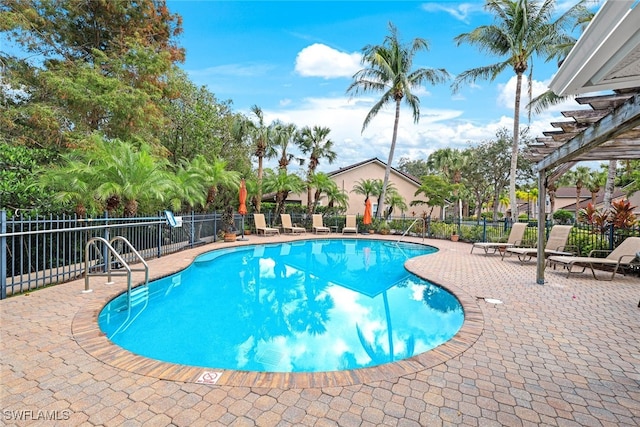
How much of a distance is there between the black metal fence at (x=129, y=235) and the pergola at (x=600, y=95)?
444cm

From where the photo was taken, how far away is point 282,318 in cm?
641

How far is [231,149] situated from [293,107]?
16.6 feet

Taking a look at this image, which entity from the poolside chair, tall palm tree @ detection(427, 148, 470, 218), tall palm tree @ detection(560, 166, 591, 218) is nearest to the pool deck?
the poolside chair

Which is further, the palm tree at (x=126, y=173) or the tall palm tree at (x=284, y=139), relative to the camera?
the tall palm tree at (x=284, y=139)

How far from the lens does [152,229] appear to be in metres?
11.5

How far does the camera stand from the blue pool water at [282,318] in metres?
4.73

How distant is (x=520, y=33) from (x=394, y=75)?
23.0ft

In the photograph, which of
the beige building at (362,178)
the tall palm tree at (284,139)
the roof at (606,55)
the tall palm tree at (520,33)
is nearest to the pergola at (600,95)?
the roof at (606,55)

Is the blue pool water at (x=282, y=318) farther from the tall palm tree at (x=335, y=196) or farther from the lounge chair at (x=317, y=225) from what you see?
the tall palm tree at (x=335, y=196)

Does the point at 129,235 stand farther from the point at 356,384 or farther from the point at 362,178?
the point at 362,178

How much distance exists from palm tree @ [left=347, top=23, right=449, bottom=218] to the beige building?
7084mm

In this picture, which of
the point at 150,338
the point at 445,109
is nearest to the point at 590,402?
the point at 150,338

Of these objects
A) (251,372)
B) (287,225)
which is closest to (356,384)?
(251,372)

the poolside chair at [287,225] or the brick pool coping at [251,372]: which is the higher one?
the poolside chair at [287,225]
